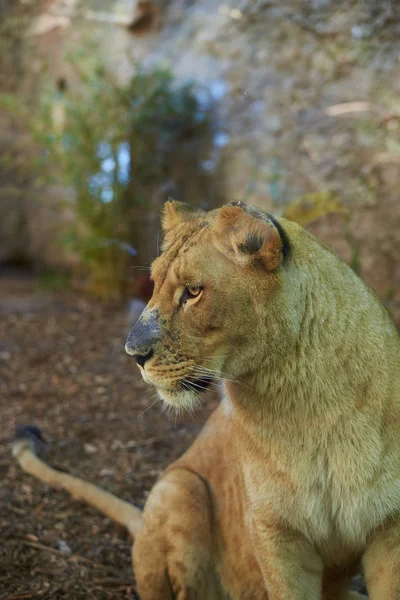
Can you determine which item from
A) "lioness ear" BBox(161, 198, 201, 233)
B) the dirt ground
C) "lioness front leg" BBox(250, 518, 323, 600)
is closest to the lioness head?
"lioness ear" BBox(161, 198, 201, 233)

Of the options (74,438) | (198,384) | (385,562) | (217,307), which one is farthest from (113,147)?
(385,562)

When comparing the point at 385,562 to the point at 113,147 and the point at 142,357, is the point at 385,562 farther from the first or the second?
the point at 113,147

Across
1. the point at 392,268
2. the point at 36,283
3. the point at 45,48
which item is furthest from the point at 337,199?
the point at 45,48

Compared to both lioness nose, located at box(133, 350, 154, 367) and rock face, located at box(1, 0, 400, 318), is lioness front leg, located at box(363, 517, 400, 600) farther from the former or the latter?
rock face, located at box(1, 0, 400, 318)

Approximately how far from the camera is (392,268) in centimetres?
659

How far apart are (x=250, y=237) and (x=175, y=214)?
0.63 m

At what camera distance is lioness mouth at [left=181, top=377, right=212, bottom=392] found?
283 cm

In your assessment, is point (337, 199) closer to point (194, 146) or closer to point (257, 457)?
point (194, 146)

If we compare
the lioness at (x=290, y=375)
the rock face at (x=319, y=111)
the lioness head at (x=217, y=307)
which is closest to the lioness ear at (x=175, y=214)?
the lioness at (x=290, y=375)

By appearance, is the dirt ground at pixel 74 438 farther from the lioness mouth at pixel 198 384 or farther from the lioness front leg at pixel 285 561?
the lioness front leg at pixel 285 561

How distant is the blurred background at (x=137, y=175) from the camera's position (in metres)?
4.94

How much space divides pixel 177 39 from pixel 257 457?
21.7ft

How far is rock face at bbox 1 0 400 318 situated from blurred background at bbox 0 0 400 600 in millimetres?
14

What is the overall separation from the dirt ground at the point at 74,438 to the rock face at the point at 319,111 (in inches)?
78.0
